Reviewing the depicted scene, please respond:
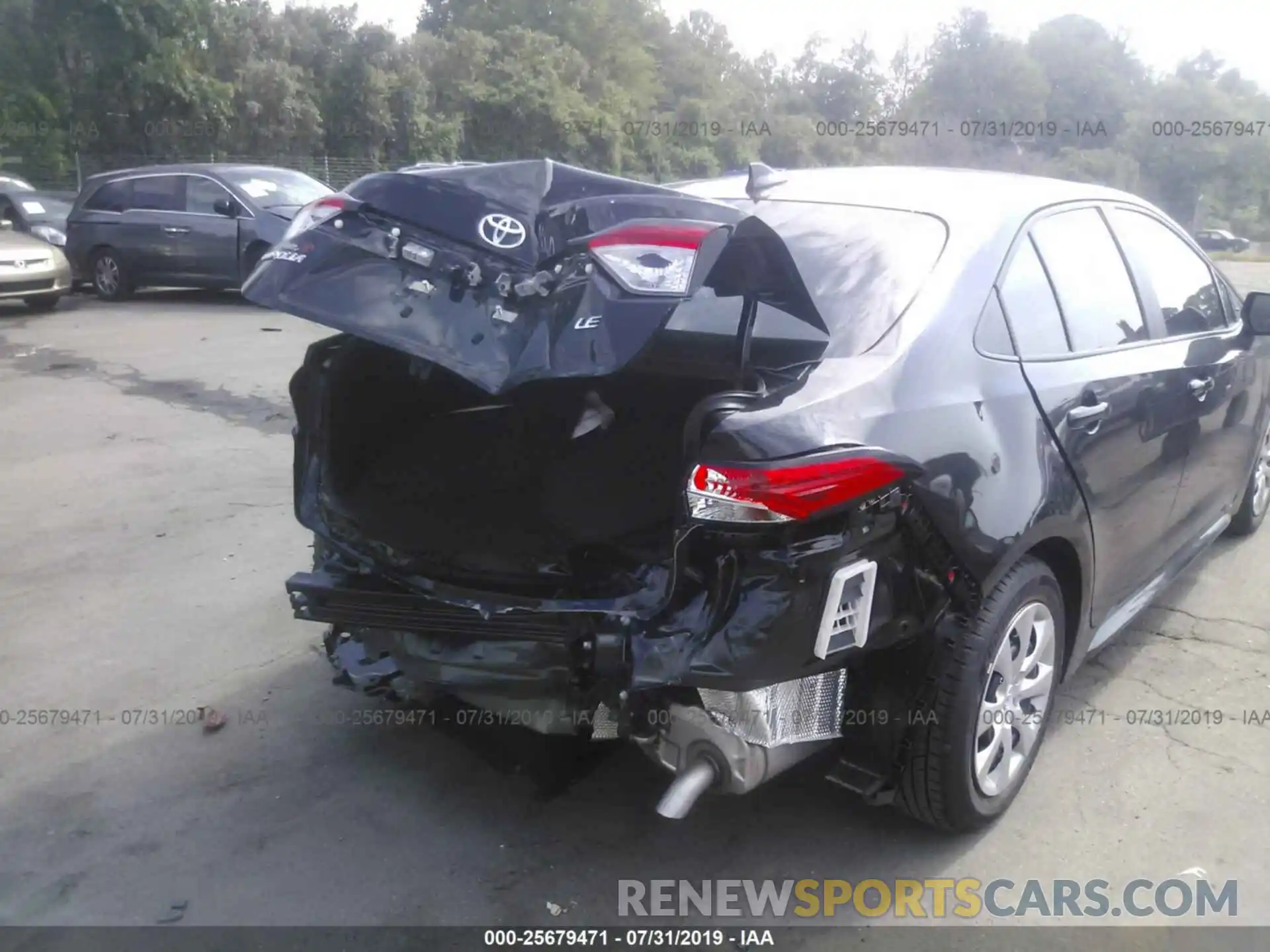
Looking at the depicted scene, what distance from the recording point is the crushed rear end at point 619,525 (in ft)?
7.86

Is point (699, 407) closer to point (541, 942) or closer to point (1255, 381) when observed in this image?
point (541, 942)

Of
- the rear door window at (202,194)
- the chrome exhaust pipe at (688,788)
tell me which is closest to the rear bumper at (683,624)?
the chrome exhaust pipe at (688,788)

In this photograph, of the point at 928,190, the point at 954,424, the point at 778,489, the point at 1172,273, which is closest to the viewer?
the point at 778,489

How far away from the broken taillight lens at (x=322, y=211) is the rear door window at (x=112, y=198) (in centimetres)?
1283

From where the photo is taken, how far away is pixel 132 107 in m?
26.8

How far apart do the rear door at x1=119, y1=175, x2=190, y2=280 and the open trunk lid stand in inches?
477

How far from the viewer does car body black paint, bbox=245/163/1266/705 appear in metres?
2.40

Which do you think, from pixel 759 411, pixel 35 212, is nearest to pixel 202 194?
pixel 35 212

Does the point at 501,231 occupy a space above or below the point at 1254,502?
above

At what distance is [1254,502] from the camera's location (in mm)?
5352

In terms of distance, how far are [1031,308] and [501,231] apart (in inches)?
62.8

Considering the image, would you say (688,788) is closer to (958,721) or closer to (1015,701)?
(958,721)

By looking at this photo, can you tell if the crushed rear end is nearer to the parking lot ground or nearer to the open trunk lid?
the open trunk lid

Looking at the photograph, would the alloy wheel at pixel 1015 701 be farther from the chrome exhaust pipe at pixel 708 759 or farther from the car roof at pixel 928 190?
the car roof at pixel 928 190
